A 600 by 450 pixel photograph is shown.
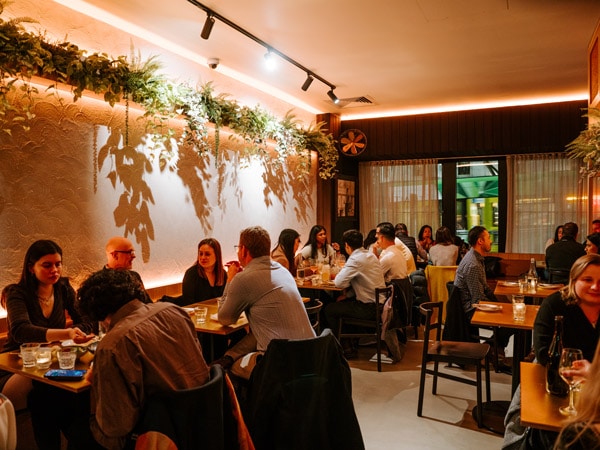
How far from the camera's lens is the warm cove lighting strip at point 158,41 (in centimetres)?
436

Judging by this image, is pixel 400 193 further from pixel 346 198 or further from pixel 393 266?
pixel 393 266

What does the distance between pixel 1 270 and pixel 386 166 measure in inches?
276

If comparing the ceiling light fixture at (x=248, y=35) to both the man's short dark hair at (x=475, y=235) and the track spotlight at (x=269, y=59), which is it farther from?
the man's short dark hair at (x=475, y=235)

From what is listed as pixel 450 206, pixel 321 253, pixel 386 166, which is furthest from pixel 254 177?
pixel 450 206

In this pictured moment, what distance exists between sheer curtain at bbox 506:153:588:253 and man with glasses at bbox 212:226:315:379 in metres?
6.67

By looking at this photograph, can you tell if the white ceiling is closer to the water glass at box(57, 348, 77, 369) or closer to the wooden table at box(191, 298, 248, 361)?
the wooden table at box(191, 298, 248, 361)

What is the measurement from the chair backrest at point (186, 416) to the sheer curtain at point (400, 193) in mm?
7634

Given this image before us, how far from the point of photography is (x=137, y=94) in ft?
14.6

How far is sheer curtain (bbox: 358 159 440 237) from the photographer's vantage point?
360 inches

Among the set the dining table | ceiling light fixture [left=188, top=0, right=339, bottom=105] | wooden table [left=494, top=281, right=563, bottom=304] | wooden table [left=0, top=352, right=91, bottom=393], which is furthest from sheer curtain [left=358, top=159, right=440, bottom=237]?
wooden table [left=0, top=352, right=91, bottom=393]

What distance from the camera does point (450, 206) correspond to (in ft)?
30.0

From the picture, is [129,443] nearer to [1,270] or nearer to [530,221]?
[1,270]

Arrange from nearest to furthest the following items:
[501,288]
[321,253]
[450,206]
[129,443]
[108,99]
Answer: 1. [129,443]
2. [108,99]
3. [501,288]
4. [321,253]
5. [450,206]

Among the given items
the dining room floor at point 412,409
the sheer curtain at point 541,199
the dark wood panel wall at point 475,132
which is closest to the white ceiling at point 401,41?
the dark wood panel wall at point 475,132
